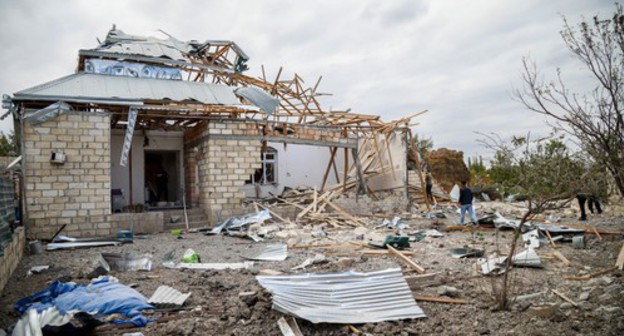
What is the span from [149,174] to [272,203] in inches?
296

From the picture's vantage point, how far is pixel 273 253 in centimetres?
876

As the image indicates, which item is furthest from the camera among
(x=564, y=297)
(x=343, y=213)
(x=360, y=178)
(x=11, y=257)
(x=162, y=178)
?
(x=162, y=178)

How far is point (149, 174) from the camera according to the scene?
19.4 meters

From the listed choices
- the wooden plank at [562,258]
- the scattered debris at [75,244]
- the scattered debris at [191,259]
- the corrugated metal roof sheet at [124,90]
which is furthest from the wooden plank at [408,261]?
the corrugated metal roof sheet at [124,90]

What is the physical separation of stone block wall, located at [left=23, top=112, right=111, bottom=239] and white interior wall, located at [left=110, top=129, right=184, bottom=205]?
4.35 metres

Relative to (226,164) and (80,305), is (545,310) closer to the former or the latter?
(80,305)

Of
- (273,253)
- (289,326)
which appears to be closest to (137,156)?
(273,253)

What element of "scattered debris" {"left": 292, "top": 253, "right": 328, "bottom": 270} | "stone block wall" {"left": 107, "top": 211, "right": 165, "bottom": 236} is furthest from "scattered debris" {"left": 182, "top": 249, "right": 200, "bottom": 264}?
"stone block wall" {"left": 107, "top": 211, "right": 165, "bottom": 236}

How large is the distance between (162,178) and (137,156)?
165 cm

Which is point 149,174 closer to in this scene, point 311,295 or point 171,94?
point 171,94

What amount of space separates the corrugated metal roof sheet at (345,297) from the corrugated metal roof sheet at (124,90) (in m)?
9.57

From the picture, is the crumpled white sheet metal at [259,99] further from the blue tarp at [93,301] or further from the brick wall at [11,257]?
the blue tarp at [93,301]

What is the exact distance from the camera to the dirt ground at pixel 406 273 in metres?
4.34

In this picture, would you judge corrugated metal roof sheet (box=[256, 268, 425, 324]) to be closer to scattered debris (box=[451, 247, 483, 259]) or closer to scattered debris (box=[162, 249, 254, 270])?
scattered debris (box=[162, 249, 254, 270])
